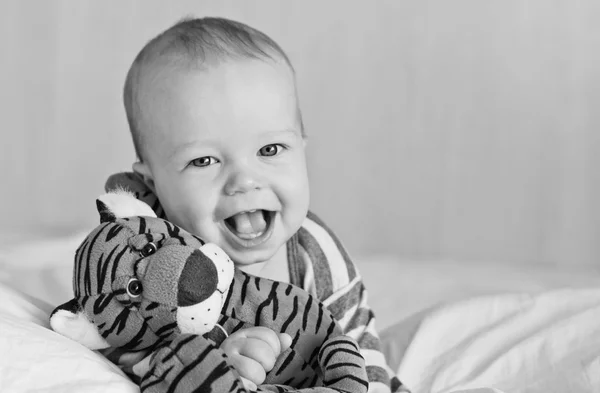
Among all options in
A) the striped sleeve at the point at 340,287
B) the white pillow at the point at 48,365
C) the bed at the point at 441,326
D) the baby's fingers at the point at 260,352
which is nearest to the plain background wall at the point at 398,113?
the bed at the point at 441,326

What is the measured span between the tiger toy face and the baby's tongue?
0.54 feet

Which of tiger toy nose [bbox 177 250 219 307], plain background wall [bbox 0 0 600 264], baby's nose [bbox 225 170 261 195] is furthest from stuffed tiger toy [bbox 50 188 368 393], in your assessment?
plain background wall [bbox 0 0 600 264]

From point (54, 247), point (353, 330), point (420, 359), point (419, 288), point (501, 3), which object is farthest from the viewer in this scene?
point (501, 3)

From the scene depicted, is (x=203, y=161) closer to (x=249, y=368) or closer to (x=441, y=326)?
(x=249, y=368)

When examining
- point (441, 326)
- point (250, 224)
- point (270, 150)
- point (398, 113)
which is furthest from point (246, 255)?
point (398, 113)

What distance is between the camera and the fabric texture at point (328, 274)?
48.1 inches

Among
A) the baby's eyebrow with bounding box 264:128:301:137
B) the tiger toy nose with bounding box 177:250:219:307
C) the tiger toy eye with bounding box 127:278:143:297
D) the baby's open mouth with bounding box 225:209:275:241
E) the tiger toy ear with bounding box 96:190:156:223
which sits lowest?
the baby's open mouth with bounding box 225:209:275:241

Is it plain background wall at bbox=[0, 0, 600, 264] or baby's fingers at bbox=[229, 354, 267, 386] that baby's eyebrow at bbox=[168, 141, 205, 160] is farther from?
plain background wall at bbox=[0, 0, 600, 264]

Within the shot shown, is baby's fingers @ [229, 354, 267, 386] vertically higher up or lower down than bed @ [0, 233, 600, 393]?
higher up

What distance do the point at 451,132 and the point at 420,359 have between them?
147 cm

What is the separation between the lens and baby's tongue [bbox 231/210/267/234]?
1.10 metres

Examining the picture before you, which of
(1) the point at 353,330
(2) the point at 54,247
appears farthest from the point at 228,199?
(2) the point at 54,247

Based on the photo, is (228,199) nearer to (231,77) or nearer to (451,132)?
(231,77)

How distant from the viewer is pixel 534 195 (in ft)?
8.87
